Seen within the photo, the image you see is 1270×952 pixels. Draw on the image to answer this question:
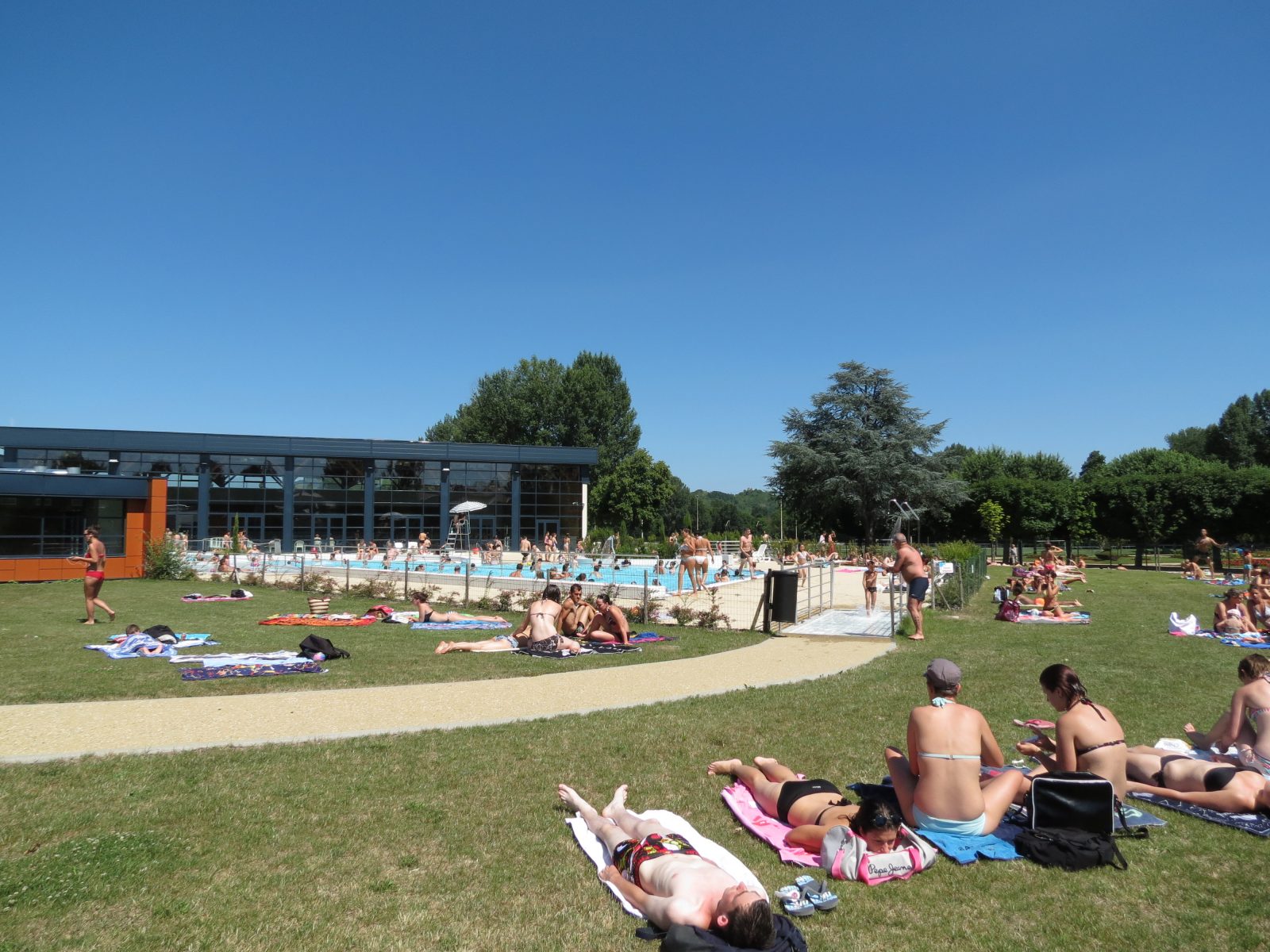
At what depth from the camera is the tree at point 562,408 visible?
70.2 meters

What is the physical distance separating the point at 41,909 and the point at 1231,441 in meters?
99.5

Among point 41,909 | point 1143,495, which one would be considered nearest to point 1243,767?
point 41,909

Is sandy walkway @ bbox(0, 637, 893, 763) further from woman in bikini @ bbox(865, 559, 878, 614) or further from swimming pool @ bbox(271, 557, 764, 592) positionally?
swimming pool @ bbox(271, 557, 764, 592)

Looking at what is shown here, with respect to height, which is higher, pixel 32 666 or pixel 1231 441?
pixel 1231 441

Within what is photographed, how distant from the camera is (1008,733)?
271 inches

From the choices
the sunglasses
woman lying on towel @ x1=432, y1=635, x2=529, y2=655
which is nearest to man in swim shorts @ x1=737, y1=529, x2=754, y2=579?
woman lying on towel @ x1=432, y1=635, x2=529, y2=655

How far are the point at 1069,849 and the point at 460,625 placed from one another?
11894 millimetres

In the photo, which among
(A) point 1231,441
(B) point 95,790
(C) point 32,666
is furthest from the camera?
(A) point 1231,441

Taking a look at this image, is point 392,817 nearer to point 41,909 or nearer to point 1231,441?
point 41,909

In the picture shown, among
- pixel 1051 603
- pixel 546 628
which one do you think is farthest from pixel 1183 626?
pixel 546 628

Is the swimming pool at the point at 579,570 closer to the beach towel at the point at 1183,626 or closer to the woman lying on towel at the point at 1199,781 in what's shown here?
the beach towel at the point at 1183,626

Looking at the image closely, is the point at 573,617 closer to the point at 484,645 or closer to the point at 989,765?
the point at 484,645

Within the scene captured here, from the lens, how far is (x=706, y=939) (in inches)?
132

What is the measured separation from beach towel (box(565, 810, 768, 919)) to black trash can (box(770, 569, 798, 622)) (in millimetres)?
9713
